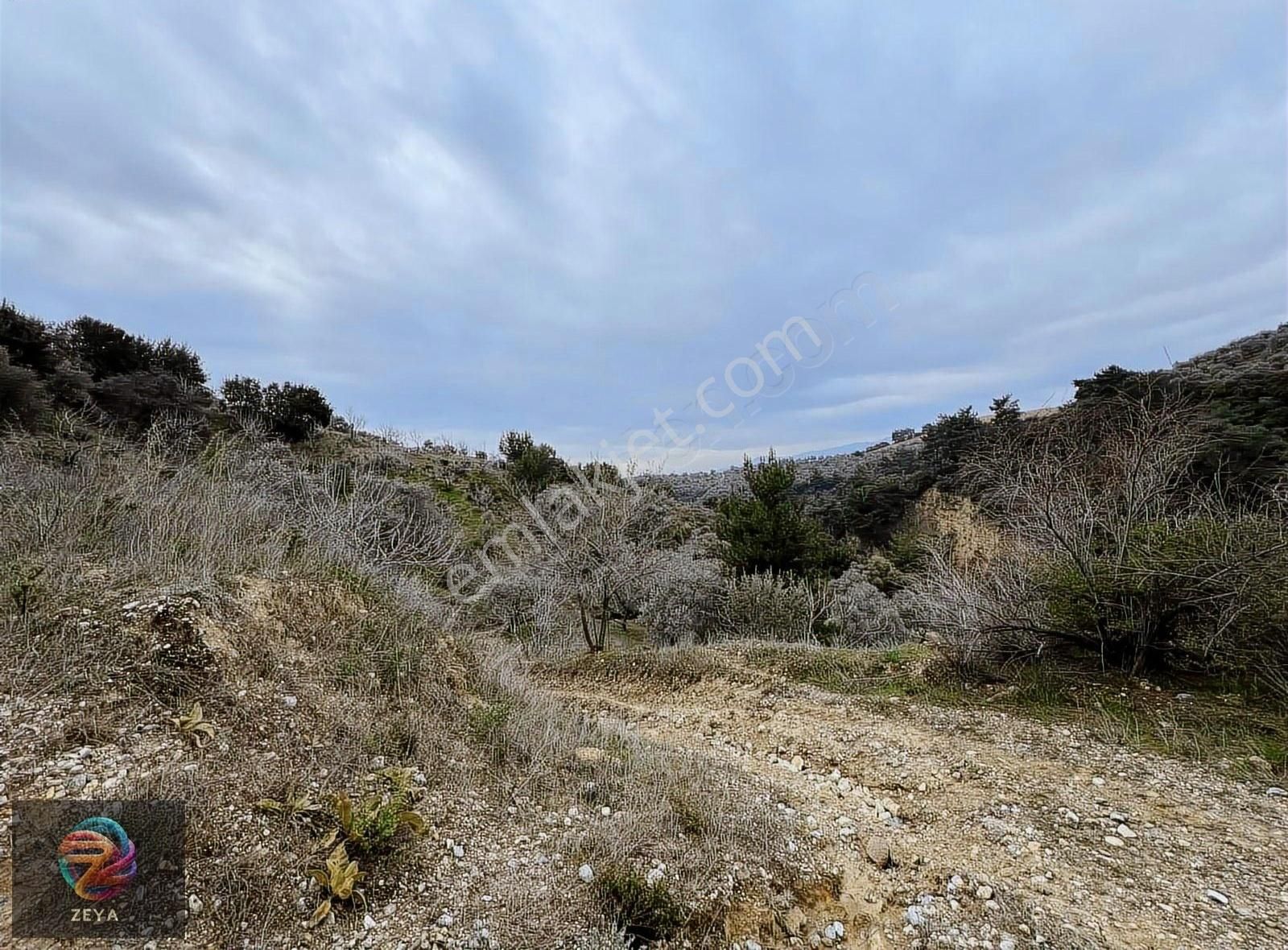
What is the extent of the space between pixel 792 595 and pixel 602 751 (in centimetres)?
669

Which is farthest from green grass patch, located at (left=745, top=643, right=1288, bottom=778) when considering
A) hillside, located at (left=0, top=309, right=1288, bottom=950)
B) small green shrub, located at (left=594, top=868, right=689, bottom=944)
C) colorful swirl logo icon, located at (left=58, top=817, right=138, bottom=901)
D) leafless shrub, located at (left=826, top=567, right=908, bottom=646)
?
colorful swirl logo icon, located at (left=58, top=817, right=138, bottom=901)

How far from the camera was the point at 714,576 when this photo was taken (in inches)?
420

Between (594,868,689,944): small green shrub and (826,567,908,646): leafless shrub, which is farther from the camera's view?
(826,567,908,646): leafless shrub

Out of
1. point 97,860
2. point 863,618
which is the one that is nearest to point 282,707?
point 97,860

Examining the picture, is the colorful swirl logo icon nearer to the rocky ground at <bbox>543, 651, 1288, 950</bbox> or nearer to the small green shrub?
the small green shrub

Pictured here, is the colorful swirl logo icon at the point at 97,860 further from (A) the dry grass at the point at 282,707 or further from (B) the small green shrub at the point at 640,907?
(B) the small green shrub at the point at 640,907

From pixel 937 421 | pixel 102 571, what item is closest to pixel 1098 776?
pixel 102 571

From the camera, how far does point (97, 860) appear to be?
1.79 meters

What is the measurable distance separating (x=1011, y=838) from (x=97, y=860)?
14.2 ft

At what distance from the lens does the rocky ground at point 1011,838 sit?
235cm

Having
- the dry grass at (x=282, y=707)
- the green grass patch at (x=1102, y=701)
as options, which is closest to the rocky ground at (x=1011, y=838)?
the green grass patch at (x=1102, y=701)

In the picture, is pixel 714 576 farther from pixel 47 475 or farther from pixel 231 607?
pixel 47 475

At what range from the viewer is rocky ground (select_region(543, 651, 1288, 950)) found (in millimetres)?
2346

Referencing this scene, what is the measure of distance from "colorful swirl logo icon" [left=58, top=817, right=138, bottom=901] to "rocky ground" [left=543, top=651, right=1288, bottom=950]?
2419 millimetres
